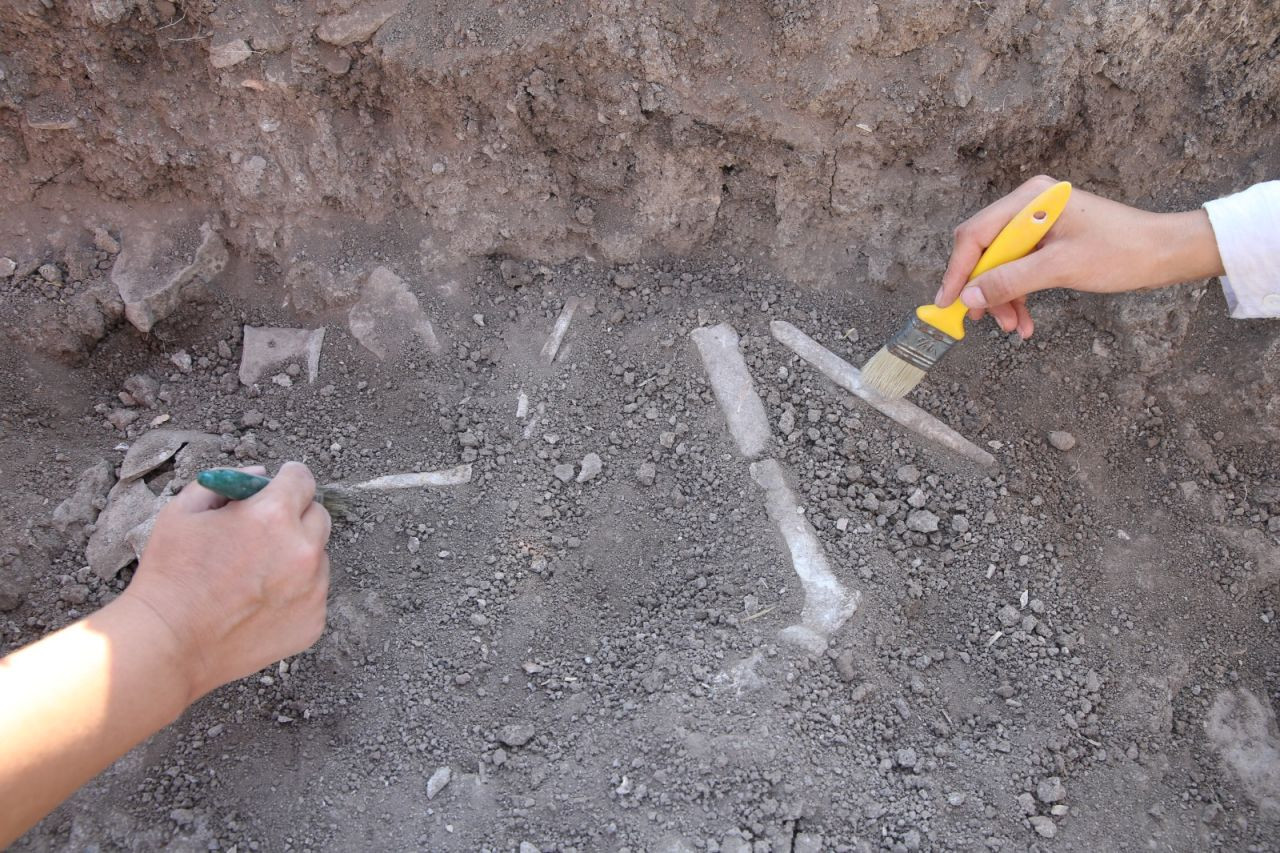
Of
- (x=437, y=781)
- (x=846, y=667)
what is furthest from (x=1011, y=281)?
(x=437, y=781)

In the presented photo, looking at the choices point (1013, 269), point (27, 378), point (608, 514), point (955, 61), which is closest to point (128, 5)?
point (27, 378)

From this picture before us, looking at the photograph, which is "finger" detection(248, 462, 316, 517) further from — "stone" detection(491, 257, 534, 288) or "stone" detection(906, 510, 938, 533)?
"stone" detection(906, 510, 938, 533)

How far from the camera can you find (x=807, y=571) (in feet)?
8.11

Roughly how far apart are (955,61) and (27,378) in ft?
10.2

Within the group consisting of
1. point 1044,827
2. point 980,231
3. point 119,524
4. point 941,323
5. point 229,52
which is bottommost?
point 1044,827

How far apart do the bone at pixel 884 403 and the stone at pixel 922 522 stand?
0.26 meters

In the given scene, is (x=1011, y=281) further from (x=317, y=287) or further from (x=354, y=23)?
(x=317, y=287)

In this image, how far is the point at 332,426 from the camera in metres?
2.91

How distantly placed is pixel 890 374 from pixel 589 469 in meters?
0.96

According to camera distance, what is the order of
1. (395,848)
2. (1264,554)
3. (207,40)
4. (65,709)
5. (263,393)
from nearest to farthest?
(65,709), (395,848), (1264,554), (207,40), (263,393)

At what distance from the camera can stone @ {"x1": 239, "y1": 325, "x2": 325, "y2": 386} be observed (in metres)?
3.02

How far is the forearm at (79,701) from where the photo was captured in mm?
1614

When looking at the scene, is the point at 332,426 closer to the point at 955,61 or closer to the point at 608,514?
the point at 608,514

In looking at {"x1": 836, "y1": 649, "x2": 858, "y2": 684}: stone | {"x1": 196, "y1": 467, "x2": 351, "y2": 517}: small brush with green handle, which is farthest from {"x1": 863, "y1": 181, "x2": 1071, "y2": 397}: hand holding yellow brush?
{"x1": 196, "y1": 467, "x2": 351, "y2": 517}: small brush with green handle
